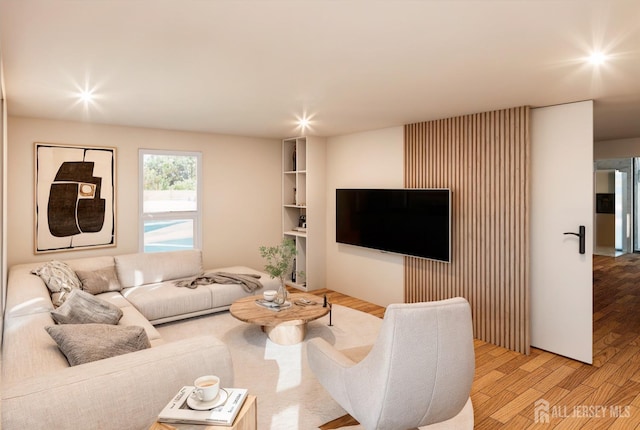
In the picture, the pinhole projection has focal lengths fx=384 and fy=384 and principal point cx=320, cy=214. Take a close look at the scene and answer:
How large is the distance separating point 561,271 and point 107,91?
439cm

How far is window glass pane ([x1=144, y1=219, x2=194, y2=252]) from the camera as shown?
5227mm

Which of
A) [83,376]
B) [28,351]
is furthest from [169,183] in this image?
[83,376]

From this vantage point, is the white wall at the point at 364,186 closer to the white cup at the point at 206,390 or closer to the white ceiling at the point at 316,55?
the white ceiling at the point at 316,55

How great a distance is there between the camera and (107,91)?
323 centimetres

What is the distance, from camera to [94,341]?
2090mm

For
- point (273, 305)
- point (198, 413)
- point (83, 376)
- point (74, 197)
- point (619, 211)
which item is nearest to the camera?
point (198, 413)

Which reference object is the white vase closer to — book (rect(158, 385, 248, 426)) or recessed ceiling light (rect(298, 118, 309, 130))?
recessed ceiling light (rect(298, 118, 309, 130))

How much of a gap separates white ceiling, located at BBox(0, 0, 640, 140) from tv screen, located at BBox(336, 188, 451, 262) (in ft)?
3.47

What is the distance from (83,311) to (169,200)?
9.15 feet

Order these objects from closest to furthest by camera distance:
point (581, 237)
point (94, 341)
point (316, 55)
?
point (94, 341)
point (316, 55)
point (581, 237)

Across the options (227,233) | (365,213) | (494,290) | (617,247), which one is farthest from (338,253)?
(617,247)

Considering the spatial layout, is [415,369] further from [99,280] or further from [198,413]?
[99,280]

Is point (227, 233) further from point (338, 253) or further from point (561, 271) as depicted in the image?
point (561, 271)

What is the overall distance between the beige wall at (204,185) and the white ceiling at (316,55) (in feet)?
1.88
